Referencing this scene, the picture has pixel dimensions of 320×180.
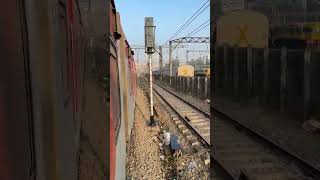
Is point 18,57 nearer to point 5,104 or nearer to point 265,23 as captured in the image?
point 5,104

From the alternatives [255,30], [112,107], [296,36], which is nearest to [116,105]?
[112,107]

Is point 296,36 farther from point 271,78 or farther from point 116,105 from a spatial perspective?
point 116,105

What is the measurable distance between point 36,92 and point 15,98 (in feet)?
0.51

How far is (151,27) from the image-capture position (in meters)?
12.2

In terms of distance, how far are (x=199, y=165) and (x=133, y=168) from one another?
4.63ft

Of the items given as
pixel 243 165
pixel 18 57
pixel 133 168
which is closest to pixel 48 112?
pixel 18 57

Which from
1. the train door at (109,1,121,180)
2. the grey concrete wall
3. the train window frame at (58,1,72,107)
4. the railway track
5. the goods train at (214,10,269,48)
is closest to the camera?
the train window frame at (58,1,72,107)

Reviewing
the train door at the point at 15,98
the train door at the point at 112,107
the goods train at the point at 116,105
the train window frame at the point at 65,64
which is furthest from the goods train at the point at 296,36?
the train door at the point at 15,98

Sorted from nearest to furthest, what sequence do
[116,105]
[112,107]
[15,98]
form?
[15,98], [112,107], [116,105]

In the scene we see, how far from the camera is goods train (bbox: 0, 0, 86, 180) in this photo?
2.90 feet

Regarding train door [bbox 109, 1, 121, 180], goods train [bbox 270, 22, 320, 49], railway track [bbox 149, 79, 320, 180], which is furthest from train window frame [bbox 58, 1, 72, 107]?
goods train [bbox 270, 22, 320, 49]

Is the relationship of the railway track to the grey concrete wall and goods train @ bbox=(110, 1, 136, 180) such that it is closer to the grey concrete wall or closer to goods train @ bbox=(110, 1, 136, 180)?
the grey concrete wall

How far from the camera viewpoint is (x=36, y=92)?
1.10 m

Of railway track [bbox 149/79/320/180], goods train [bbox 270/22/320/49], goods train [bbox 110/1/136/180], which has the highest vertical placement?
goods train [bbox 270/22/320/49]
